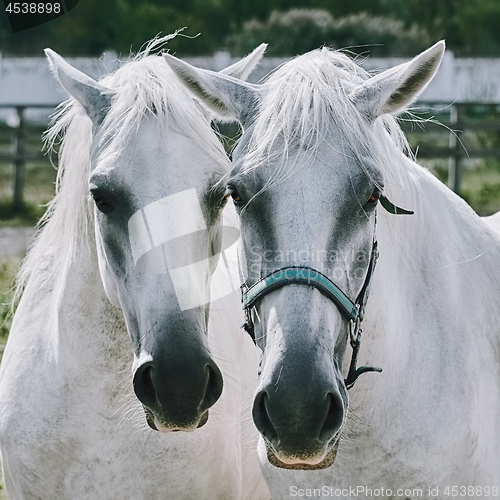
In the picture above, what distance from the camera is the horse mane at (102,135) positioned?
9.82ft

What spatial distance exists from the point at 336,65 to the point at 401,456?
1.32 m

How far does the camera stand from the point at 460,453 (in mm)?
2689

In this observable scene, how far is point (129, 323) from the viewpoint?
2.94 m

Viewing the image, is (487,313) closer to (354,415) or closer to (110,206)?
(354,415)

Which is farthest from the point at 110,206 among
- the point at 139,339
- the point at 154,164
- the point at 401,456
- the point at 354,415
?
the point at 401,456

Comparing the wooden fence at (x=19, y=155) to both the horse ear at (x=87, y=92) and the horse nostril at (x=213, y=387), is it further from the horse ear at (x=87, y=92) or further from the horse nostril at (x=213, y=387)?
the horse nostril at (x=213, y=387)

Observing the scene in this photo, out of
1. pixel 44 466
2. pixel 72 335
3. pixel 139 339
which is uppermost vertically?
pixel 139 339

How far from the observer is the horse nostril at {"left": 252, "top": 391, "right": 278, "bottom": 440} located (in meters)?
2.29

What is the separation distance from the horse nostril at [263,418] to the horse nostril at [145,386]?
53cm

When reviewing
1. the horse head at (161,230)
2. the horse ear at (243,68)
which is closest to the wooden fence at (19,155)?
the horse ear at (243,68)

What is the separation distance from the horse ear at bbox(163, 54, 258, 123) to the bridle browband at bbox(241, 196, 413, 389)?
0.54 m

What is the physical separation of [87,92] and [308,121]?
1.06 metres

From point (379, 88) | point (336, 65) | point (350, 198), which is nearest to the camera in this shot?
point (350, 198)

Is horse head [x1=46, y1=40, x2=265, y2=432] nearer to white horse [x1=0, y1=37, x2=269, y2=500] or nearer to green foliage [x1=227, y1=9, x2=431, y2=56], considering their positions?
white horse [x1=0, y1=37, x2=269, y2=500]
